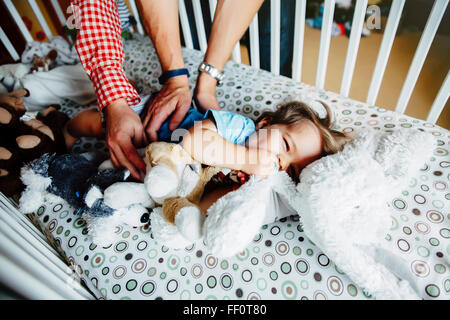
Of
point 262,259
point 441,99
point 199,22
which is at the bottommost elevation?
point 262,259

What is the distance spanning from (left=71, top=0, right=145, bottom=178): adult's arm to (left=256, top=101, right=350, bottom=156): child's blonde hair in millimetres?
489

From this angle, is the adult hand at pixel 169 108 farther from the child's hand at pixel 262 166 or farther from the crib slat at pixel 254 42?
the crib slat at pixel 254 42

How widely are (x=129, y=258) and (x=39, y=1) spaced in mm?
2807

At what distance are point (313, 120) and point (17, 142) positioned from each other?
3.30 feet

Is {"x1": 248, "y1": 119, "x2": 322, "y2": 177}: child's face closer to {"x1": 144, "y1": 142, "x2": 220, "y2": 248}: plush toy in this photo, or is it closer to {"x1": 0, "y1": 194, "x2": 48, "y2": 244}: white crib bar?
{"x1": 144, "y1": 142, "x2": 220, "y2": 248}: plush toy

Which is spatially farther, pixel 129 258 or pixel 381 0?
pixel 381 0

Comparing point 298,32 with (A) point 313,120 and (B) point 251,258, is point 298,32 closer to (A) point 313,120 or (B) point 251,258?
(A) point 313,120

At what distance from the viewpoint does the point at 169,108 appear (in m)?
0.87

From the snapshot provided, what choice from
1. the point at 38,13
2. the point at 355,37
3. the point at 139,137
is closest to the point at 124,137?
the point at 139,137

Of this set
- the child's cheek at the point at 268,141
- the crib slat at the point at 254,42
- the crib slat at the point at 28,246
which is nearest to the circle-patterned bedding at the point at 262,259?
the crib slat at the point at 28,246

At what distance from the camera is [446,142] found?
84 cm

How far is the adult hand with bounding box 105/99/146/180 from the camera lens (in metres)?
0.75

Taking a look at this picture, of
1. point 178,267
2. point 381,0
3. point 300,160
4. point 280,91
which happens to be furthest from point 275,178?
point 381,0
